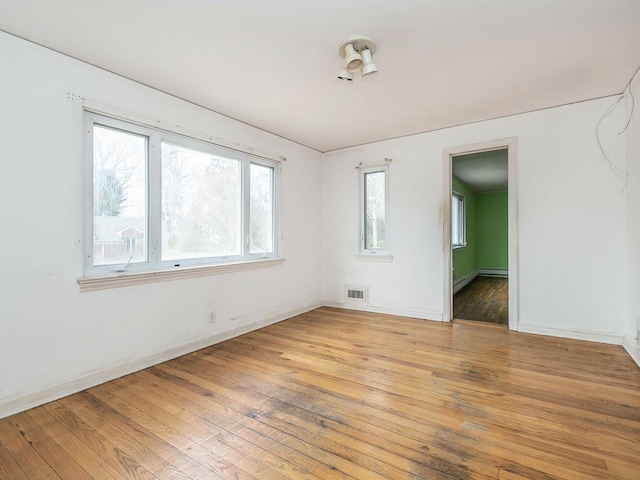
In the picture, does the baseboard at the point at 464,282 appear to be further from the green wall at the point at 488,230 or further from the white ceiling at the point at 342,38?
the white ceiling at the point at 342,38

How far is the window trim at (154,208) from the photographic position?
2480 millimetres

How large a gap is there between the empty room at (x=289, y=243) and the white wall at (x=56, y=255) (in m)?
0.01

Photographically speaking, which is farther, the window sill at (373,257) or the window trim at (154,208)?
the window sill at (373,257)

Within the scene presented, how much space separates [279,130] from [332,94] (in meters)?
1.25

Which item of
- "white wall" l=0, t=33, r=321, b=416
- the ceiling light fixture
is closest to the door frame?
the ceiling light fixture

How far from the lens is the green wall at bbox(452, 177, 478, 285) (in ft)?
23.0

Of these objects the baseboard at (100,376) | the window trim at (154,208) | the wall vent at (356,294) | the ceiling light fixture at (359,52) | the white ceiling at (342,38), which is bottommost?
the baseboard at (100,376)

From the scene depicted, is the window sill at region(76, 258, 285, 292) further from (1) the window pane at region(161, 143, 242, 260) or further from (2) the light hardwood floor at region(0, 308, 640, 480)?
(2) the light hardwood floor at region(0, 308, 640, 480)

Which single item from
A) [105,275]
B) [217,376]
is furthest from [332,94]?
[217,376]

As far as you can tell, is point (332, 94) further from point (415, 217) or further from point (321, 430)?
point (321, 430)

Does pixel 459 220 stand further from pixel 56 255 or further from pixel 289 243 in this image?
pixel 56 255

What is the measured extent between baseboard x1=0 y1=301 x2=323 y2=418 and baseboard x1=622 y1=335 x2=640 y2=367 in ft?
12.6

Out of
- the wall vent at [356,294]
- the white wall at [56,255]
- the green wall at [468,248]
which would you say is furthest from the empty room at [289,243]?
the green wall at [468,248]

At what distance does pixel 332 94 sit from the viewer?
9.99 ft
